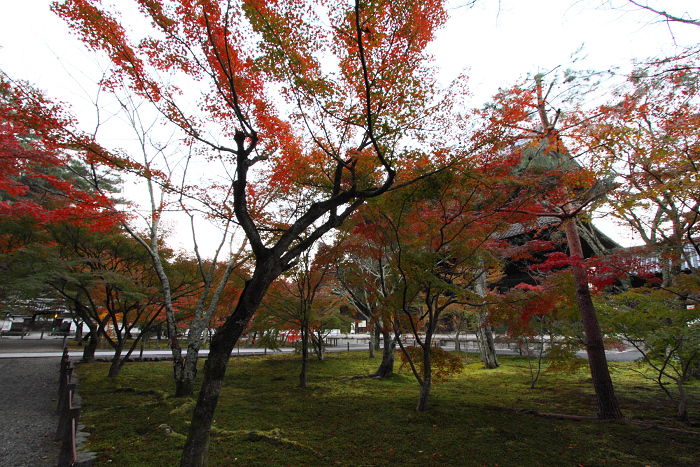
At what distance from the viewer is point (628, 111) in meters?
6.21

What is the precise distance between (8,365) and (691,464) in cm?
2009

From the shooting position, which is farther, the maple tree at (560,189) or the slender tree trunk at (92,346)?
the slender tree trunk at (92,346)

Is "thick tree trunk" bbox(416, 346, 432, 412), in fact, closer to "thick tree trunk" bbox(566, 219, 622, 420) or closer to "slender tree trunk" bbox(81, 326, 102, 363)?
"thick tree trunk" bbox(566, 219, 622, 420)

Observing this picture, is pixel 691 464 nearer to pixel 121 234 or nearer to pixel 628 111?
pixel 628 111

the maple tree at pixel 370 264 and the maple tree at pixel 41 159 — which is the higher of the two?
the maple tree at pixel 41 159

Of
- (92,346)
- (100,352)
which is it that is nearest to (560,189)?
(92,346)

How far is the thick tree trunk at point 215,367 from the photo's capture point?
140 inches

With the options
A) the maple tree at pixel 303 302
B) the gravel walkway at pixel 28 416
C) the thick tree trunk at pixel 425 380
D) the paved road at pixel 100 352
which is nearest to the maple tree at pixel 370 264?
the maple tree at pixel 303 302

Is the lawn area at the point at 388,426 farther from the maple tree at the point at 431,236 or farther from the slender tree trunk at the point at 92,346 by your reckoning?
the slender tree trunk at the point at 92,346

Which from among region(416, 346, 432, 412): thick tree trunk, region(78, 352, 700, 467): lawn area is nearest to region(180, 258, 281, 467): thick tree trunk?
region(78, 352, 700, 467): lawn area

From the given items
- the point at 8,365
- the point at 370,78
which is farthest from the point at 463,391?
the point at 8,365

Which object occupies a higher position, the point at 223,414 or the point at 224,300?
the point at 224,300

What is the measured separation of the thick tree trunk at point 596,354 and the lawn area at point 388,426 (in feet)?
1.08

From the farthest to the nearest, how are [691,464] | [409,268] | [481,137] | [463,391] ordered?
[463,391] → [409,268] → [481,137] → [691,464]
